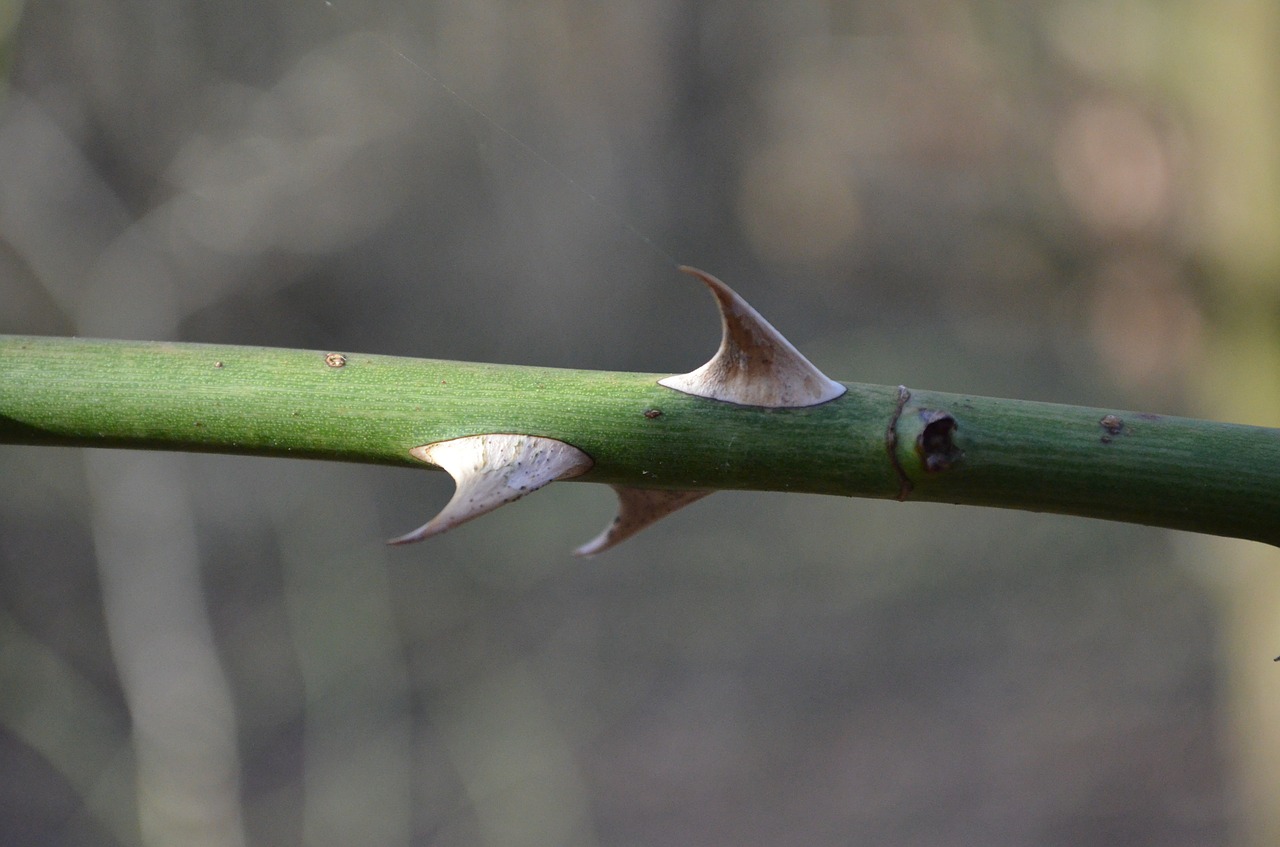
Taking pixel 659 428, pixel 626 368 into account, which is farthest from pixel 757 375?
pixel 626 368

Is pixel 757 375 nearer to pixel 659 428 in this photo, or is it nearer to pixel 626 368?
pixel 659 428

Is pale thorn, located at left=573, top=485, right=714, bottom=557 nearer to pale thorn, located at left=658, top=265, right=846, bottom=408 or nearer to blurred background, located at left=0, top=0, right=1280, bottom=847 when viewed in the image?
pale thorn, located at left=658, top=265, right=846, bottom=408

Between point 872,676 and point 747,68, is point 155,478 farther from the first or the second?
point 872,676

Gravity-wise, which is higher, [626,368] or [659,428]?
[626,368]

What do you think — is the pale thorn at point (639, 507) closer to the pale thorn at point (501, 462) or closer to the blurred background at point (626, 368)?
the pale thorn at point (501, 462)

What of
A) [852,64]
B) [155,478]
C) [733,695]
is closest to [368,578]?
[155,478]

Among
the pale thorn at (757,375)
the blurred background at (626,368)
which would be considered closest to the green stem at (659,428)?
the pale thorn at (757,375)
